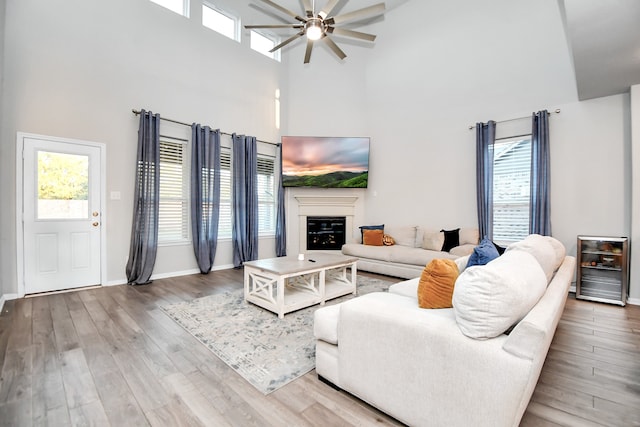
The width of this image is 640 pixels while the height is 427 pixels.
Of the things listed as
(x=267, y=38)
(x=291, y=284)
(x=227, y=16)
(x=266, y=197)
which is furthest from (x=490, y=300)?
(x=267, y=38)

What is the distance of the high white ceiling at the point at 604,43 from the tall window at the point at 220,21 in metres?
5.20

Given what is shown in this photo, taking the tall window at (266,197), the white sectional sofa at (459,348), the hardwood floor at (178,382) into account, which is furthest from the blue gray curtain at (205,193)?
the white sectional sofa at (459,348)

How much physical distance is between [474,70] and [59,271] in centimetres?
701

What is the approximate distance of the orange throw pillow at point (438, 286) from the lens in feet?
5.49

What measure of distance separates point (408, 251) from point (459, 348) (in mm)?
3692

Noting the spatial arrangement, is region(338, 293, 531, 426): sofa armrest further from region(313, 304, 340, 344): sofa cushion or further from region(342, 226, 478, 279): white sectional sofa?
region(342, 226, 478, 279): white sectional sofa

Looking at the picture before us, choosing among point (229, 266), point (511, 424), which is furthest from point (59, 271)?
point (511, 424)

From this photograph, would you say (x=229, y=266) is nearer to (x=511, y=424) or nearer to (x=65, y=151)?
(x=65, y=151)

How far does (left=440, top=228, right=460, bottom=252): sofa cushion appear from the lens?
4.93 meters

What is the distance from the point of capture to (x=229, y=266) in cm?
566

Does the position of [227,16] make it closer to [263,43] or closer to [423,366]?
[263,43]

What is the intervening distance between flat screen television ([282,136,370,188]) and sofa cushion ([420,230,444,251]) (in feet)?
5.74

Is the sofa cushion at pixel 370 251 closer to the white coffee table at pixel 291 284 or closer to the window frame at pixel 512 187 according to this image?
the white coffee table at pixel 291 284

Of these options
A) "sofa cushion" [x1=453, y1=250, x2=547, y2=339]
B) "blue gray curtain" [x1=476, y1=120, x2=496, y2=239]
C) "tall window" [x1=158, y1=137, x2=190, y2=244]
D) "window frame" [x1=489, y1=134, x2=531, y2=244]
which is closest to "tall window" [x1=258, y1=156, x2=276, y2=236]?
"tall window" [x1=158, y1=137, x2=190, y2=244]
